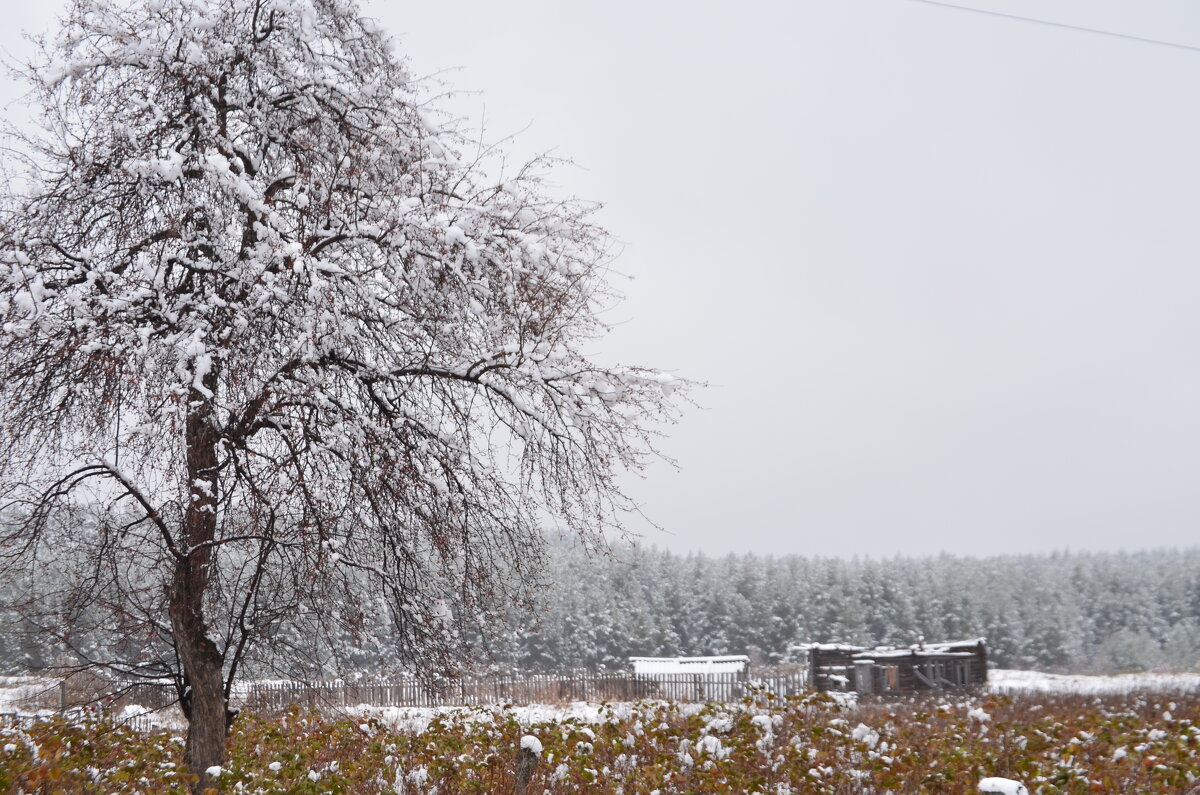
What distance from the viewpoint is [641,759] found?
7.14 meters

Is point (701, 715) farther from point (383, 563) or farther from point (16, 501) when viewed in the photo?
point (16, 501)

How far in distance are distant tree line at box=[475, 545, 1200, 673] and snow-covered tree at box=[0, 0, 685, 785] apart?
52.4m

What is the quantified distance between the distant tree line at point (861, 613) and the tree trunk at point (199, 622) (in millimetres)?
52141

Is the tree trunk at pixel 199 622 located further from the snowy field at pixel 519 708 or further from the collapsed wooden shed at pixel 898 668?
the collapsed wooden shed at pixel 898 668

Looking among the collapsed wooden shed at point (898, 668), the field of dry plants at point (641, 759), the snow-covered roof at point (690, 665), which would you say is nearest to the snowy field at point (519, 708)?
the field of dry plants at point (641, 759)

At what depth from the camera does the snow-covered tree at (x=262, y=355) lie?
4.79 m

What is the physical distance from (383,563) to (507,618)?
3.03 ft

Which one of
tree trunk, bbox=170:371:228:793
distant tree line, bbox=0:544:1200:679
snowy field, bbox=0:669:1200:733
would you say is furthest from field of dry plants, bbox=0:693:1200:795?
distant tree line, bbox=0:544:1200:679

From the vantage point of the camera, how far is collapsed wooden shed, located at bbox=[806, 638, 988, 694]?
26016mm

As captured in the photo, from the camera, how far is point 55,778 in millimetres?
3674

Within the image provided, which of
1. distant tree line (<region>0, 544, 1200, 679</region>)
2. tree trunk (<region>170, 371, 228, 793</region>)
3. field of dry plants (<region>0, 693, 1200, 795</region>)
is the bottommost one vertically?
distant tree line (<region>0, 544, 1200, 679</region>)

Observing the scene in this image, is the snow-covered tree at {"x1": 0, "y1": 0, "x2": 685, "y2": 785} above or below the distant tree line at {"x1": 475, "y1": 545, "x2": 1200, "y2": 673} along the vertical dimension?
above

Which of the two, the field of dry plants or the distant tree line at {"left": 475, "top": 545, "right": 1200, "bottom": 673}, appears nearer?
the field of dry plants

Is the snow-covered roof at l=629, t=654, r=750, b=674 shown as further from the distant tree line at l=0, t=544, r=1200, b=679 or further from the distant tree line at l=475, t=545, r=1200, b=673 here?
the distant tree line at l=475, t=545, r=1200, b=673
